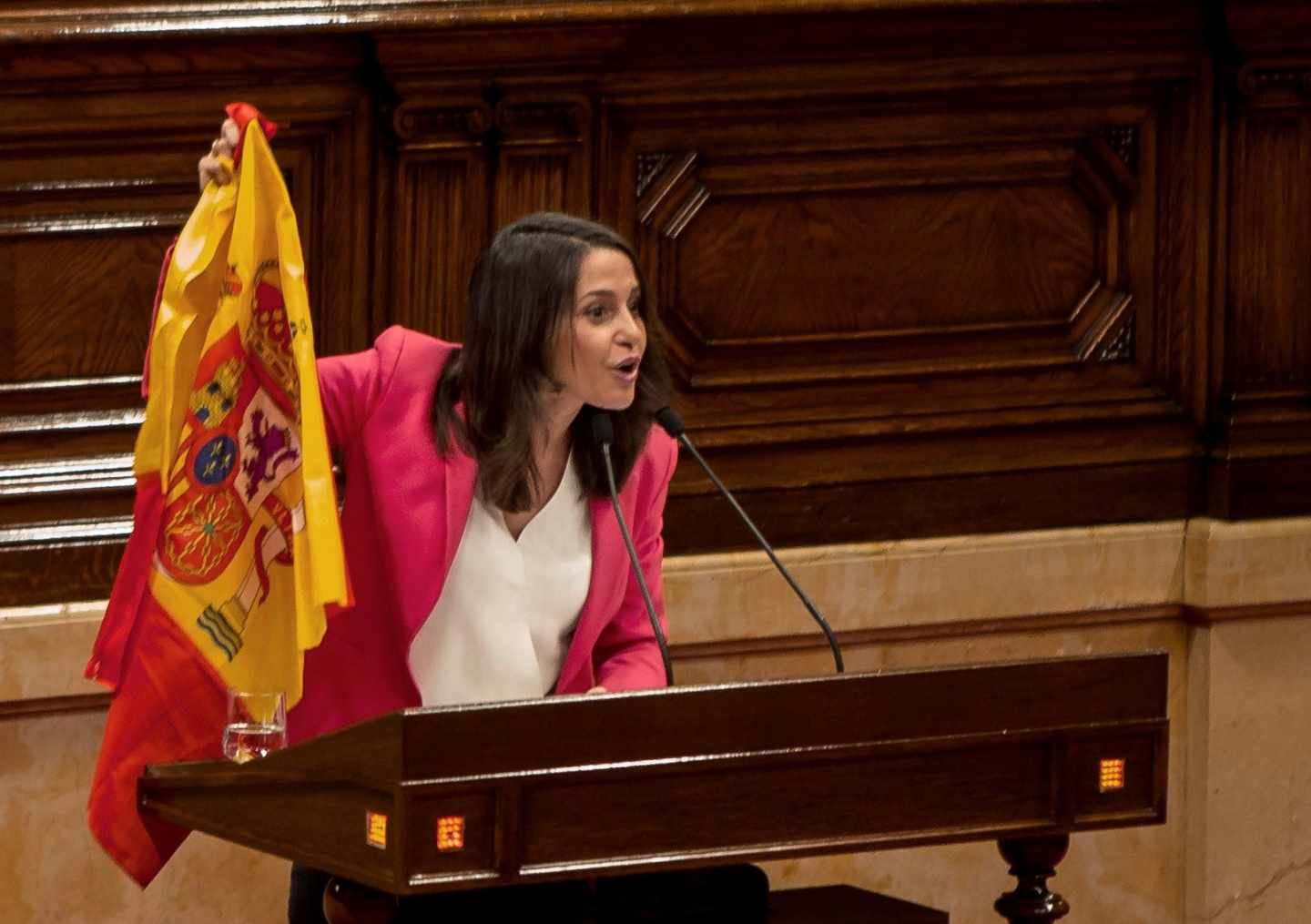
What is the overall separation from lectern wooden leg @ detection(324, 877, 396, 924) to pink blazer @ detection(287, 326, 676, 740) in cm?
37

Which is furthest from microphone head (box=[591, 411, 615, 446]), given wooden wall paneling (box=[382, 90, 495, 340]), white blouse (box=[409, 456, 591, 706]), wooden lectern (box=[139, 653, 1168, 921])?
wooden wall paneling (box=[382, 90, 495, 340])

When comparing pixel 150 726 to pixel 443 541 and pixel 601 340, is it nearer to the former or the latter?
pixel 443 541

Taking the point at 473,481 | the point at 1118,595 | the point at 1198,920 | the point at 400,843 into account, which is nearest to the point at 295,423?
the point at 473,481

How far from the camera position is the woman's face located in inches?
147

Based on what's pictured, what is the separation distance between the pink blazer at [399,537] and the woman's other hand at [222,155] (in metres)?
0.28

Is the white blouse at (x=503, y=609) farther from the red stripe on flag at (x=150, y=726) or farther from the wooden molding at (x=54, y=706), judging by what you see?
the wooden molding at (x=54, y=706)

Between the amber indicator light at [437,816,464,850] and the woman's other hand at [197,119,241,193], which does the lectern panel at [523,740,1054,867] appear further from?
the woman's other hand at [197,119,241,193]

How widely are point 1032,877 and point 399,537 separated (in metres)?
0.94

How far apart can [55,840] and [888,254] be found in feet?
5.92

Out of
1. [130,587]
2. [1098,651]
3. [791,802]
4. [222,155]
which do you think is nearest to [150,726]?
[130,587]

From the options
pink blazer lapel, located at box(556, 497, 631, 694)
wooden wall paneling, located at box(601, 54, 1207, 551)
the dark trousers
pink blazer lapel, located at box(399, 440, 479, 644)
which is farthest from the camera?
wooden wall paneling, located at box(601, 54, 1207, 551)

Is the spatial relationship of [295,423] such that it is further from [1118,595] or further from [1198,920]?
[1198,920]

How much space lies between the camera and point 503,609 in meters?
3.79

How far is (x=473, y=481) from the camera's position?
3764 millimetres
